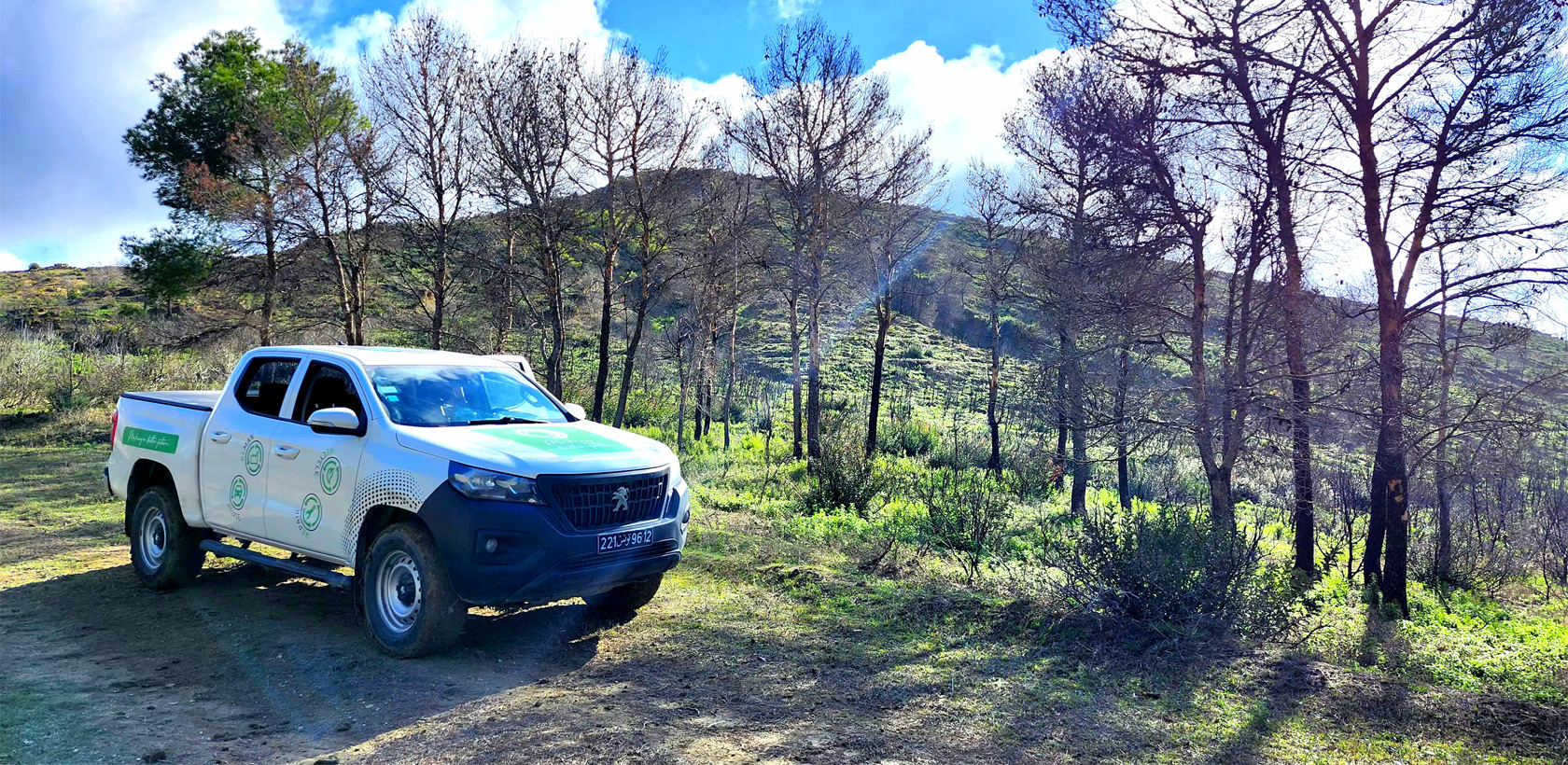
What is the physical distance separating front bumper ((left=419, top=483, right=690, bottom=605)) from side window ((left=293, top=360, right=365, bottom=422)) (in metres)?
1.58

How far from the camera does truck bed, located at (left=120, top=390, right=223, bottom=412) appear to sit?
23.3ft

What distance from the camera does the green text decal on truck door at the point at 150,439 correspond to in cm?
711

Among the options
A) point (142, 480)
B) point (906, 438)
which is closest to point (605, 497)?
point (142, 480)

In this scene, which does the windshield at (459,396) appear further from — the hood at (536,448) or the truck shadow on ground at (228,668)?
the truck shadow on ground at (228,668)

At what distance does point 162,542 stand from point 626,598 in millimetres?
4234

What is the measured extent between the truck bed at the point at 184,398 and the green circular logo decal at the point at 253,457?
0.79 m

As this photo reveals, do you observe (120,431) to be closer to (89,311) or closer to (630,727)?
(630,727)

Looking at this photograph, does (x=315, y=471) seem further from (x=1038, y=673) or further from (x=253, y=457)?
(x=1038, y=673)

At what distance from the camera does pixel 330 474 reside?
5.84m

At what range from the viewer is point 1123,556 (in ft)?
21.7

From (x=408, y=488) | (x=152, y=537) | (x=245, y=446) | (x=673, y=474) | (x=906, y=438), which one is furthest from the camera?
(x=906, y=438)

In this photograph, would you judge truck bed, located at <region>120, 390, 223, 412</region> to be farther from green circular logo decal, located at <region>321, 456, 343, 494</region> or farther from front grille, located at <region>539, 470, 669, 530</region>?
front grille, located at <region>539, 470, 669, 530</region>

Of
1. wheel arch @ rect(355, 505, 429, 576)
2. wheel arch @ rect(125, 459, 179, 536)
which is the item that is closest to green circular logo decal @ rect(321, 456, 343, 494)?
wheel arch @ rect(355, 505, 429, 576)

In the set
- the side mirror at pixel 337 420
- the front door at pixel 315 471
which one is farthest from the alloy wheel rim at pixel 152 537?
the side mirror at pixel 337 420
